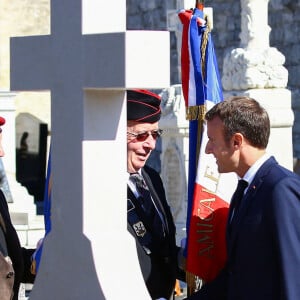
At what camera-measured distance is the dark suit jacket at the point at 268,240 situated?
397 cm

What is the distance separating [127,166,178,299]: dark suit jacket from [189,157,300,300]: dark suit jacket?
30.9 inches

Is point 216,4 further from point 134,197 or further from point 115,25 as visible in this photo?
point 115,25

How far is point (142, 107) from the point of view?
16.4ft

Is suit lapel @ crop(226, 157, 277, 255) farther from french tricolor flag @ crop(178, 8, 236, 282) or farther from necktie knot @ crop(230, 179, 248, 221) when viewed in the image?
french tricolor flag @ crop(178, 8, 236, 282)

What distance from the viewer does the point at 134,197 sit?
504cm

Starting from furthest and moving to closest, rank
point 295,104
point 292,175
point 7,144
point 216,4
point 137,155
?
point 216,4
point 295,104
point 7,144
point 137,155
point 292,175

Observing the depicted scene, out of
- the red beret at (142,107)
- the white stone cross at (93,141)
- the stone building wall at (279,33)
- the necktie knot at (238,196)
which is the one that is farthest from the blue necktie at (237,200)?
the stone building wall at (279,33)

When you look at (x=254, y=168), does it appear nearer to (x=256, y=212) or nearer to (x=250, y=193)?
(x=250, y=193)

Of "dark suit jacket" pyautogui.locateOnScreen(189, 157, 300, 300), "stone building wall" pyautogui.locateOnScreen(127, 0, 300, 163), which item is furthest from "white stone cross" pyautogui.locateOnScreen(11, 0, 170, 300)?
"stone building wall" pyautogui.locateOnScreen(127, 0, 300, 163)

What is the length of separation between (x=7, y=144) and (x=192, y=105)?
25.8 feet

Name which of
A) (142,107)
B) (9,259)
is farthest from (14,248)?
(142,107)

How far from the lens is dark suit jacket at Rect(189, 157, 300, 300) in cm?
397

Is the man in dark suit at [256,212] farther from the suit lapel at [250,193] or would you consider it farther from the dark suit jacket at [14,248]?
the dark suit jacket at [14,248]

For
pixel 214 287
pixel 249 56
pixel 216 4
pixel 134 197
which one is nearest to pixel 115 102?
pixel 214 287
